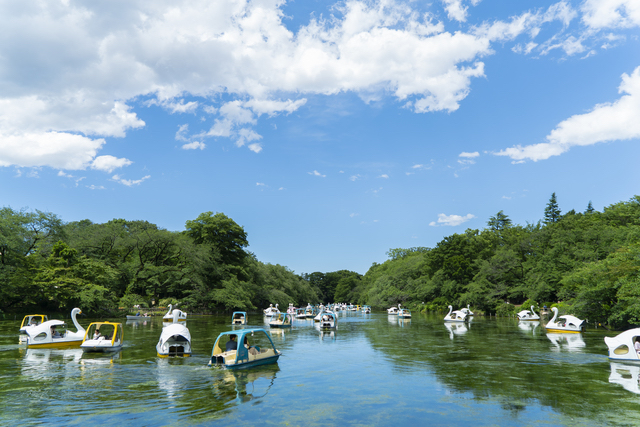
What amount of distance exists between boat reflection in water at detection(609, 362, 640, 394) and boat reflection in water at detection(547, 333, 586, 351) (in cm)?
690

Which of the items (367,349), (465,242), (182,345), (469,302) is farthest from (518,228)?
(182,345)

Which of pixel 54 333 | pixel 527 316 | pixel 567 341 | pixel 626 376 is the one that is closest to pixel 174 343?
pixel 54 333

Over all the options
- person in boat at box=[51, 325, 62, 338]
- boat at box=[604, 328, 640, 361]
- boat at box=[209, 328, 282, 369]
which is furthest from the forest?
boat at box=[209, 328, 282, 369]

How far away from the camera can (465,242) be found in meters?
81.8

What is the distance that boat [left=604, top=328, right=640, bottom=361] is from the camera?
20.6 m

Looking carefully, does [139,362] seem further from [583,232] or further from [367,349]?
[583,232]

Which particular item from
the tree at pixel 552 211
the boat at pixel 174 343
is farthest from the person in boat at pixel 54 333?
the tree at pixel 552 211

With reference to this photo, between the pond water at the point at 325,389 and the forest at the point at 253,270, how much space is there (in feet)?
45.4

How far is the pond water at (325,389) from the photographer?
12.2 metres

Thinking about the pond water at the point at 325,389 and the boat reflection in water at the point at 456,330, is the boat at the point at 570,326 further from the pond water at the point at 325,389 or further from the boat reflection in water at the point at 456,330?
the pond water at the point at 325,389

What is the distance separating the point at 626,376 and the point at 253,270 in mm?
68383

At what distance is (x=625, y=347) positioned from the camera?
21.1 meters

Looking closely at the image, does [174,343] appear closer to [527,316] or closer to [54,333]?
[54,333]

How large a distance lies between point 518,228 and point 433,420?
304 ft
